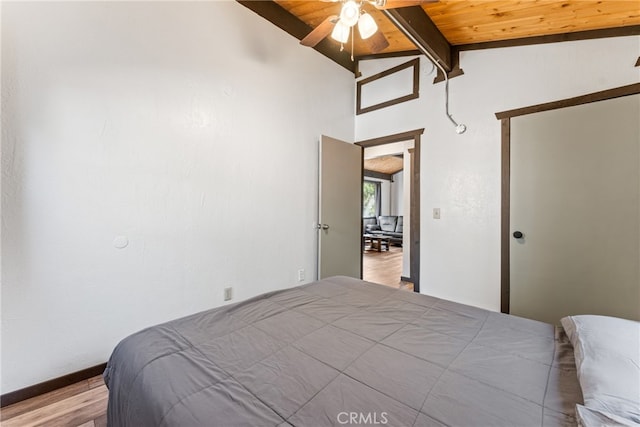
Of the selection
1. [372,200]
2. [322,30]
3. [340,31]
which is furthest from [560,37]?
[372,200]

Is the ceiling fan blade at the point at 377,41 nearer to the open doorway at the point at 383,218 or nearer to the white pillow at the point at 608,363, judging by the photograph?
the white pillow at the point at 608,363

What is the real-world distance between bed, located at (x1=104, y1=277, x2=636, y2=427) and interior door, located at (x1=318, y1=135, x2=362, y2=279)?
1867mm

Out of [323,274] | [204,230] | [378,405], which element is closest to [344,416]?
[378,405]

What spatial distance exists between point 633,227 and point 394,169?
Result: 7.64 metres

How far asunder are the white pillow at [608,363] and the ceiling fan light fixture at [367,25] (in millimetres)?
1902

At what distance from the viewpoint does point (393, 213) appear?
9.80 metres

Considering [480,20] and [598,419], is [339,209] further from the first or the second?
[598,419]

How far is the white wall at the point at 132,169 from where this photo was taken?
1.57 m

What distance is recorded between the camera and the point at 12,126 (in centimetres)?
152

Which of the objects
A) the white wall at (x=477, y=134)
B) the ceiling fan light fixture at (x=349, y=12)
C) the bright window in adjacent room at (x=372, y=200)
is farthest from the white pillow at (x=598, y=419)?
the bright window in adjacent room at (x=372, y=200)

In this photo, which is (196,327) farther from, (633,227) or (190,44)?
(633,227)

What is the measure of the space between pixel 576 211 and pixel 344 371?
7.85 feet

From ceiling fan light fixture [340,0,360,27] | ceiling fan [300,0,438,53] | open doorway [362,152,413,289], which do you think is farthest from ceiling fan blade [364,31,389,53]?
open doorway [362,152,413,289]

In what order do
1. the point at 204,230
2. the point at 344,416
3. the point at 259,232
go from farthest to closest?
the point at 259,232, the point at 204,230, the point at 344,416
